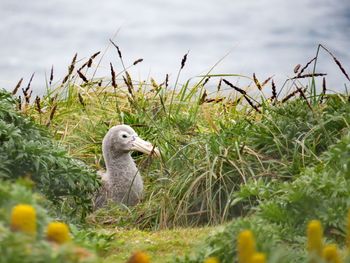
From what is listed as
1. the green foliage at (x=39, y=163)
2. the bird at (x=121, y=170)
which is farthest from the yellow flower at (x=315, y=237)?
the bird at (x=121, y=170)

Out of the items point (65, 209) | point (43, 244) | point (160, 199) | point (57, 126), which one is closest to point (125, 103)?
point (57, 126)

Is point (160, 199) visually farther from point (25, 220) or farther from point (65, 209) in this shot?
point (25, 220)

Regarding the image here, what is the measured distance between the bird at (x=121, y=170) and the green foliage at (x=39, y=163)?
163 cm

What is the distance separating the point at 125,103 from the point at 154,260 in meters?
7.03

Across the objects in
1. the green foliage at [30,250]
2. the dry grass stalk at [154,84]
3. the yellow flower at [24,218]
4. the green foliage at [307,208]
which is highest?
the dry grass stalk at [154,84]

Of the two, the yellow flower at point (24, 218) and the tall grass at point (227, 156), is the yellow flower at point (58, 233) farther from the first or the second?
the tall grass at point (227, 156)

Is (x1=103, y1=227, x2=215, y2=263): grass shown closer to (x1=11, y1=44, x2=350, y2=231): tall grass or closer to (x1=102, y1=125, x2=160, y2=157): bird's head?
(x1=11, y1=44, x2=350, y2=231): tall grass

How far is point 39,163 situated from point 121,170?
2.83 meters

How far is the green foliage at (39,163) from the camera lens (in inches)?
311

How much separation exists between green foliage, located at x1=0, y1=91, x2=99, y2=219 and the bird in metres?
1.63

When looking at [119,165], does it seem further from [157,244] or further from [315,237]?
[315,237]

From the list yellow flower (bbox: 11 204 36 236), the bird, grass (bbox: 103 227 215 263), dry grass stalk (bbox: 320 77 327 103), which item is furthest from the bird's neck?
yellow flower (bbox: 11 204 36 236)

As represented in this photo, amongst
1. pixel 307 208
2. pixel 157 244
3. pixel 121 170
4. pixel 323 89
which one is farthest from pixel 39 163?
pixel 323 89

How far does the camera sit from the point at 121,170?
1077 cm
